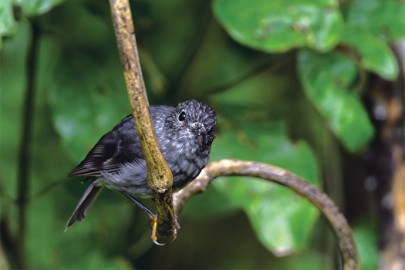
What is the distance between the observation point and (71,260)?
139 inches

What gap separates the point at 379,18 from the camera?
3.26 m

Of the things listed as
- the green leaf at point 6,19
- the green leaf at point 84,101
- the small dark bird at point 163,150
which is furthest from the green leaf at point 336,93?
the green leaf at point 6,19

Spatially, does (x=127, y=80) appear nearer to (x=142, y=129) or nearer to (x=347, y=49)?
(x=142, y=129)

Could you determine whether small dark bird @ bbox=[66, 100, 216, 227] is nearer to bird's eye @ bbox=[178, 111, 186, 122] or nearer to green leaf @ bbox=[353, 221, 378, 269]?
bird's eye @ bbox=[178, 111, 186, 122]

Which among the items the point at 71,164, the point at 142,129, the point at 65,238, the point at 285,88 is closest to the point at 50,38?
the point at 71,164

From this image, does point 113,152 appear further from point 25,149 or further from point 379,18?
point 379,18

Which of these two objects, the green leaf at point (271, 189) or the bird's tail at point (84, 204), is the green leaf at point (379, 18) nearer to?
the green leaf at point (271, 189)

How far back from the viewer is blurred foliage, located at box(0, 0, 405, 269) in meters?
2.89

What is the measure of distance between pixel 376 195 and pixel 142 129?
7.35 feet

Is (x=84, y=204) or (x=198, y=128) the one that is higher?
(x=198, y=128)

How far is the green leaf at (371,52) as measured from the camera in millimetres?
2963

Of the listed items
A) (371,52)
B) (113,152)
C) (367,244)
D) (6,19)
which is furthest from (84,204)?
(367,244)

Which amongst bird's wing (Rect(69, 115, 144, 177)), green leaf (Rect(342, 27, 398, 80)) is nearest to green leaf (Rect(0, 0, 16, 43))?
bird's wing (Rect(69, 115, 144, 177))

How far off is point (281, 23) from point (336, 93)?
39 cm
